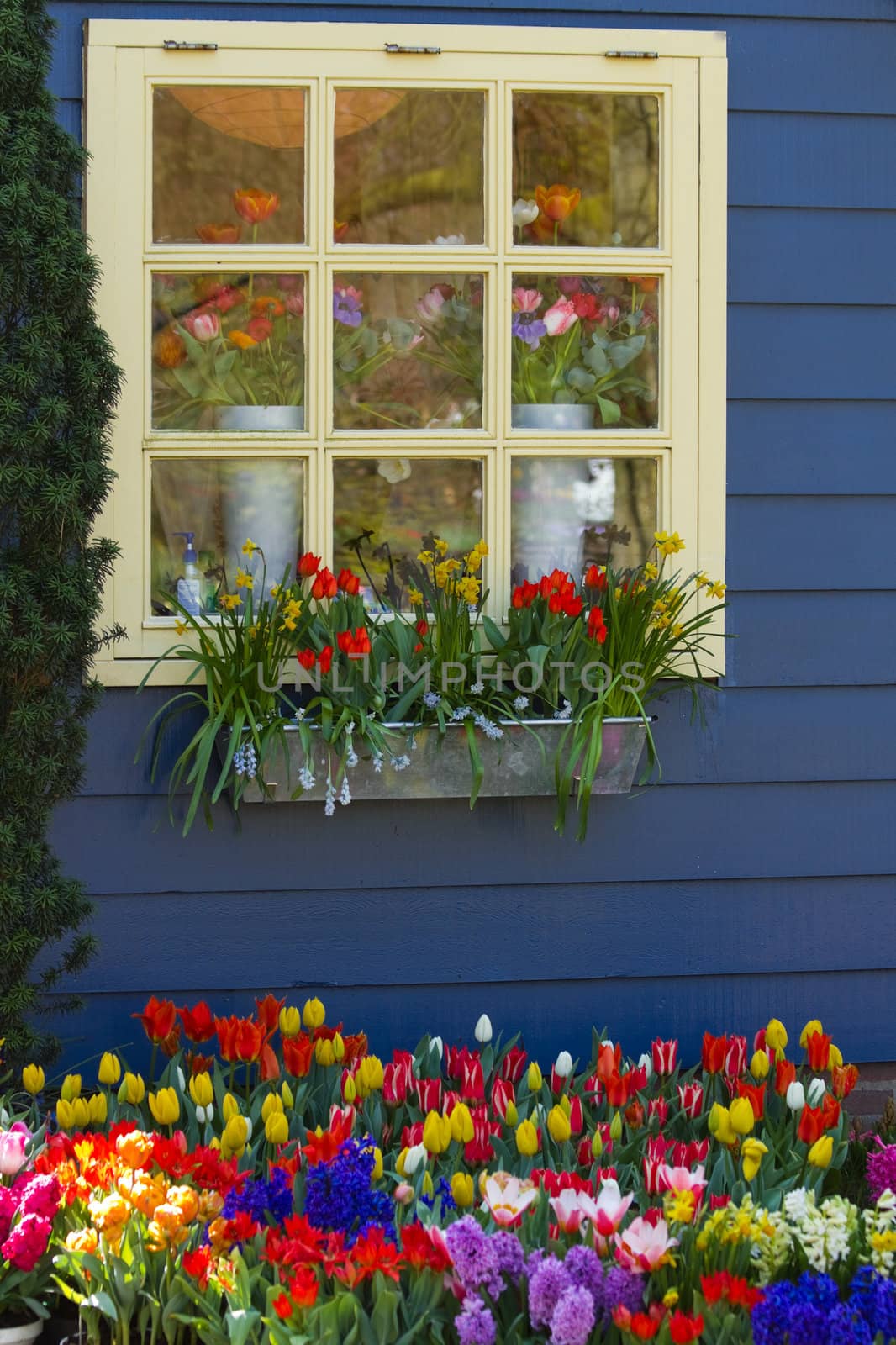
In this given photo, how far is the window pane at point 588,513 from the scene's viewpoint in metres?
2.79

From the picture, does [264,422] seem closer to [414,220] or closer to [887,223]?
[414,220]

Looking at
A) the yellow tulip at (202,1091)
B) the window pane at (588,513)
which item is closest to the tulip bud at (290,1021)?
the yellow tulip at (202,1091)

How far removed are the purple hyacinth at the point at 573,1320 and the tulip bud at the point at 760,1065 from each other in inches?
32.5

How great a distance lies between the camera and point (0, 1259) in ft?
5.86

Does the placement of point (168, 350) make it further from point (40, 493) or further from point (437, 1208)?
point (437, 1208)

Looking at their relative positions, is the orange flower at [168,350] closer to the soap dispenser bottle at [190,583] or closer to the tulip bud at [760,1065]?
the soap dispenser bottle at [190,583]

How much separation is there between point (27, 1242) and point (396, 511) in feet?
5.02

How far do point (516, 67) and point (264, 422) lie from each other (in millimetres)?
862

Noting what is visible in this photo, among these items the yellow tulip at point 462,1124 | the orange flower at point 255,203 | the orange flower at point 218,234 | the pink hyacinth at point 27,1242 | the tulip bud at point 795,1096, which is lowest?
the pink hyacinth at point 27,1242

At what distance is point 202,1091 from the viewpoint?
6.91 feet

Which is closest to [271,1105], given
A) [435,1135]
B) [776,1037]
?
[435,1135]

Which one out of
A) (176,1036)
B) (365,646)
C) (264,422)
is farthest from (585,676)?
(176,1036)

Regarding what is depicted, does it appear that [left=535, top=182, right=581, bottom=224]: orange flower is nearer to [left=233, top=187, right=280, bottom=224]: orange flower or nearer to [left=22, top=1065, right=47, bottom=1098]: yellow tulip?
[left=233, top=187, right=280, bottom=224]: orange flower

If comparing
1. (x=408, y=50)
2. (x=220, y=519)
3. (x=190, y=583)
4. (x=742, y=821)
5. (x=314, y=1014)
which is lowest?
(x=314, y=1014)
